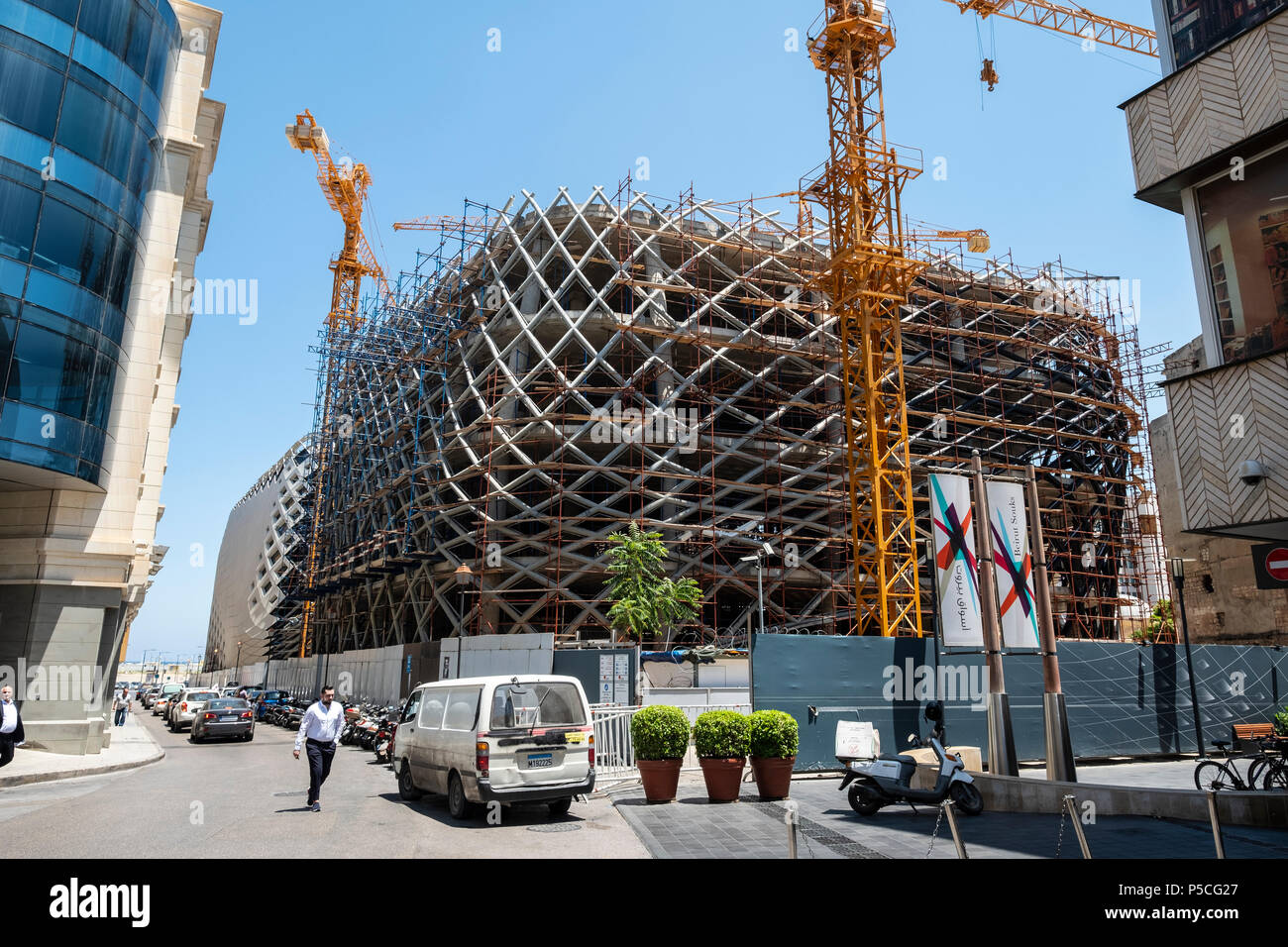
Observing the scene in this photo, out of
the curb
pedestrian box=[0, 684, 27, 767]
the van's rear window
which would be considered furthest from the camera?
the curb

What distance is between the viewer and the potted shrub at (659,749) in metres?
11.1

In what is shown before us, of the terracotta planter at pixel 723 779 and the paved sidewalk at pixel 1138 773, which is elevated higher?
the terracotta planter at pixel 723 779

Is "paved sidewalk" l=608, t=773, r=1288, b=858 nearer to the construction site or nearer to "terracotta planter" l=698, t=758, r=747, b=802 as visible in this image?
"terracotta planter" l=698, t=758, r=747, b=802

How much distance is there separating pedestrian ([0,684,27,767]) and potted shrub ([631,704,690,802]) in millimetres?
8799

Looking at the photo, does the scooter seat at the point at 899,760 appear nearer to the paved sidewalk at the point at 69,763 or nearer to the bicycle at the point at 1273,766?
the bicycle at the point at 1273,766

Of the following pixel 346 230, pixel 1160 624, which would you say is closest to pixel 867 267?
pixel 1160 624

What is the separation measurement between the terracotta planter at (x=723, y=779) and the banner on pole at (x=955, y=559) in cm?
425

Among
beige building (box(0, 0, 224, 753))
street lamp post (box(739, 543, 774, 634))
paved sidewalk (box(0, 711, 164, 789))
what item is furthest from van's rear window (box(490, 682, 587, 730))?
beige building (box(0, 0, 224, 753))

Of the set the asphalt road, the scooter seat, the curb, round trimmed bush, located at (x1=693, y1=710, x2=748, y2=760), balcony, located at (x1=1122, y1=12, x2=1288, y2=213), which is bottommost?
the curb

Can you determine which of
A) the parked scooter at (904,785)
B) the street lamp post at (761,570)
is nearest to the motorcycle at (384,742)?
the street lamp post at (761,570)

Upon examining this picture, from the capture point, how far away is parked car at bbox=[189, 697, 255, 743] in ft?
78.8
